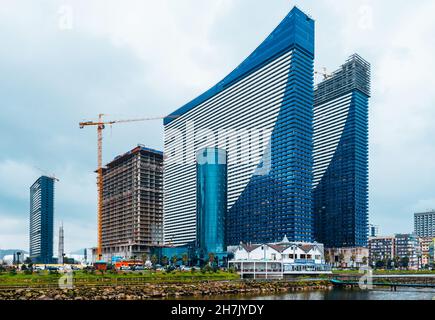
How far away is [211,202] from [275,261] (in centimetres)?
5523

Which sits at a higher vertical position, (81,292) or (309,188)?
(309,188)

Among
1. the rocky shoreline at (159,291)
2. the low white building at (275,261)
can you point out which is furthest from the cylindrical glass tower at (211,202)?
the rocky shoreline at (159,291)

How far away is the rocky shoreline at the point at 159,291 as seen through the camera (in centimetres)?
6448

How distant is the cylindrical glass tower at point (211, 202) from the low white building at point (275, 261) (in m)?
43.3

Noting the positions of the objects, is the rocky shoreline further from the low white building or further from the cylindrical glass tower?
the cylindrical glass tower

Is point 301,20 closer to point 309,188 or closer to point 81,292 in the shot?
point 309,188

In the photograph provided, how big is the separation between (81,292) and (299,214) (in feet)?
431

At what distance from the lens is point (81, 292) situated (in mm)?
68562

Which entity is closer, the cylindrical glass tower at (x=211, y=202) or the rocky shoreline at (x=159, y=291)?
the rocky shoreline at (x=159, y=291)

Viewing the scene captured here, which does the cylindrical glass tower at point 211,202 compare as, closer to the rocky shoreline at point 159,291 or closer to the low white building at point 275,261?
the low white building at point 275,261

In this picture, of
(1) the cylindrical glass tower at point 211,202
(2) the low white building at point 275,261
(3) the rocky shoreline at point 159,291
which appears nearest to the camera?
(3) the rocky shoreline at point 159,291

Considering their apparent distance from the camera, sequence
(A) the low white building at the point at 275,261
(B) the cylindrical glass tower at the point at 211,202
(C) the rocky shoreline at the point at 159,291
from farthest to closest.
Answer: (B) the cylindrical glass tower at the point at 211,202 < (A) the low white building at the point at 275,261 < (C) the rocky shoreline at the point at 159,291
